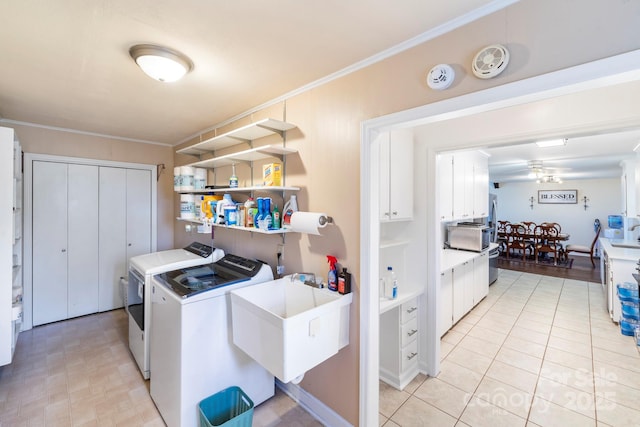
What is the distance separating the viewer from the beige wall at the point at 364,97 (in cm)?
99

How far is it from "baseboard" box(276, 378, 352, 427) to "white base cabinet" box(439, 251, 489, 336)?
4.44 ft

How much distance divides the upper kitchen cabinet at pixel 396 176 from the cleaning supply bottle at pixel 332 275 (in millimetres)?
515

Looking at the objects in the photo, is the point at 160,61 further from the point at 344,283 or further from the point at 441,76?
the point at 344,283

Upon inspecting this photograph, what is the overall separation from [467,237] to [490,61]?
2826mm

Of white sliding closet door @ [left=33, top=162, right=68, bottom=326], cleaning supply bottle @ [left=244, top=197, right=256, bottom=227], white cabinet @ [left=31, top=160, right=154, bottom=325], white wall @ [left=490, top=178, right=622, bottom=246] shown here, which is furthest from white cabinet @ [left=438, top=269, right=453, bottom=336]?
white wall @ [left=490, top=178, right=622, bottom=246]

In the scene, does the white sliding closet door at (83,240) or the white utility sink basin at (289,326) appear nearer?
the white utility sink basin at (289,326)

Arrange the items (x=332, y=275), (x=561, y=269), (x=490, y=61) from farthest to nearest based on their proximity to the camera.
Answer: (x=561, y=269)
(x=332, y=275)
(x=490, y=61)

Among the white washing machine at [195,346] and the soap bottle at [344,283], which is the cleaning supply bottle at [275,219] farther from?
the soap bottle at [344,283]

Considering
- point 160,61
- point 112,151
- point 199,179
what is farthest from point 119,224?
point 160,61

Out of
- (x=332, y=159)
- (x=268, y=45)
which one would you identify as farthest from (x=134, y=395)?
(x=268, y=45)

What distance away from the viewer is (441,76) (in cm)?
127

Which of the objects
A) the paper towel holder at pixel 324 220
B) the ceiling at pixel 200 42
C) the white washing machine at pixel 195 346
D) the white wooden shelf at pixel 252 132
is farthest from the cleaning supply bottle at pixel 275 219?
the ceiling at pixel 200 42

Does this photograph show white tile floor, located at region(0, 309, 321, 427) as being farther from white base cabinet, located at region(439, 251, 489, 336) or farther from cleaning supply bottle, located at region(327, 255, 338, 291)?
white base cabinet, located at region(439, 251, 489, 336)

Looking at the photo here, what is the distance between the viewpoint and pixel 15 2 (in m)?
1.15
